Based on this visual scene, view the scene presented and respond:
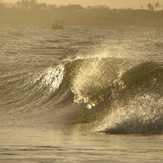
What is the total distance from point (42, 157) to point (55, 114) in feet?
20.5

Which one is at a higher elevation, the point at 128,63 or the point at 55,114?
the point at 128,63

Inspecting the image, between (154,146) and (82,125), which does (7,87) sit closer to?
(82,125)

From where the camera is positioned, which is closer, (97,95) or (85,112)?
(85,112)

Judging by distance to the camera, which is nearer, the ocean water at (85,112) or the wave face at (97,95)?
the ocean water at (85,112)

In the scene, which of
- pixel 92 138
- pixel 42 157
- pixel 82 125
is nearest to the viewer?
pixel 42 157

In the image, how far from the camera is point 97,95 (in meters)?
11.8

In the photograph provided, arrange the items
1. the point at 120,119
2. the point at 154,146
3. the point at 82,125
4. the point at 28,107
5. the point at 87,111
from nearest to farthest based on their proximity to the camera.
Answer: the point at 154,146 → the point at 120,119 → the point at 82,125 → the point at 87,111 → the point at 28,107

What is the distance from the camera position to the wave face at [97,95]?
841 centimetres

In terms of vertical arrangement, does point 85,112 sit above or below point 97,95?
below

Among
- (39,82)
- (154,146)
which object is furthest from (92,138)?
(39,82)

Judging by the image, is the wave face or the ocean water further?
the wave face

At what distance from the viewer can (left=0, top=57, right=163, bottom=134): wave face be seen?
841cm

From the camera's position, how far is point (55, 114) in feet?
36.3

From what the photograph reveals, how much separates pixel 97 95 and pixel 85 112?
42.9 inches
